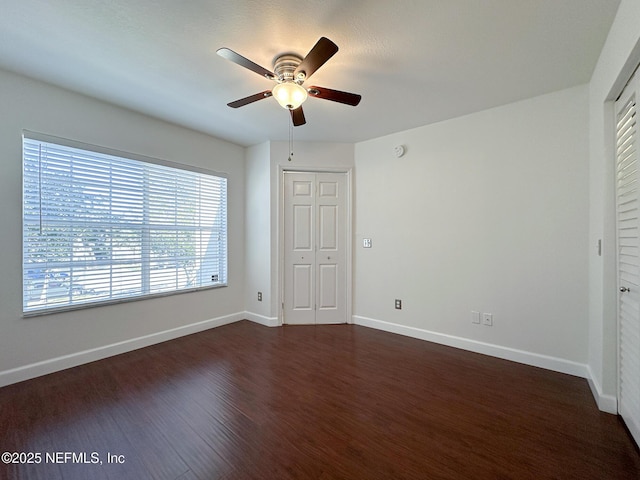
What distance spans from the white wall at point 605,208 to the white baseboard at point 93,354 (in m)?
3.93

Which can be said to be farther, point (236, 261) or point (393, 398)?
point (236, 261)

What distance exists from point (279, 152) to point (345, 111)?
125 cm

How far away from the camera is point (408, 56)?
77.6 inches

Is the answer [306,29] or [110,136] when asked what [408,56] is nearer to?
[306,29]

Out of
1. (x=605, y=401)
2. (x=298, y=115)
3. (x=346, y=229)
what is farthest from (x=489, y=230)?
(x=298, y=115)

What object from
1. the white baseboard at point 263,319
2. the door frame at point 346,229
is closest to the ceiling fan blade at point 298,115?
the door frame at point 346,229

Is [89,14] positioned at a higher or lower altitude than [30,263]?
higher

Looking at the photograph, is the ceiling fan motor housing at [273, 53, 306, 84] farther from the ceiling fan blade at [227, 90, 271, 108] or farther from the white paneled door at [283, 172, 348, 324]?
the white paneled door at [283, 172, 348, 324]

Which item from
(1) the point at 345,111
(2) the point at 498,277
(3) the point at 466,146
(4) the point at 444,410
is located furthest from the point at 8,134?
(2) the point at 498,277

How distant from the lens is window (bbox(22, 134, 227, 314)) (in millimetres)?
2367

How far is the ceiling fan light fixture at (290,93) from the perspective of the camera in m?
1.93

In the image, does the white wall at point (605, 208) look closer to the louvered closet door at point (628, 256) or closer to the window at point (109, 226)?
the louvered closet door at point (628, 256)

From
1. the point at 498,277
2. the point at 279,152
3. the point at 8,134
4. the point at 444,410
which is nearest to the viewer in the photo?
the point at 444,410

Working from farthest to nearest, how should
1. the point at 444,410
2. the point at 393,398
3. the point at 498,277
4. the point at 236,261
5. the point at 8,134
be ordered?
the point at 236,261
the point at 498,277
the point at 8,134
the point at 393,398
the point at 444,410
